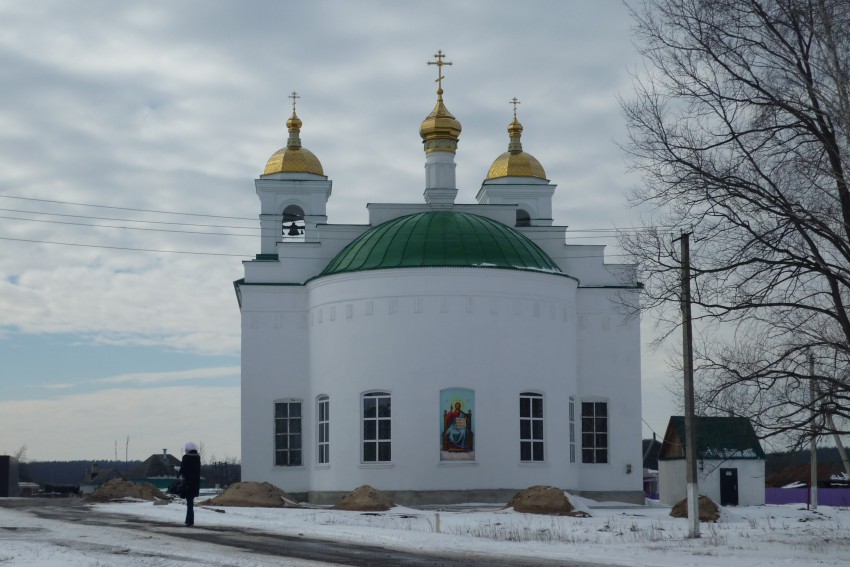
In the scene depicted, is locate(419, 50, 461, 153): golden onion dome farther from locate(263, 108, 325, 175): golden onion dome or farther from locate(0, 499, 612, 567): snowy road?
locate(0, 499, 612, 567): snowy road

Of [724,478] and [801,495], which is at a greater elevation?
[724,478]

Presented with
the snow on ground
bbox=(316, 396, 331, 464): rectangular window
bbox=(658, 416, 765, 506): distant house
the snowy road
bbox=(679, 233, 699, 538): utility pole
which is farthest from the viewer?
bbox=(658, 416, 765, 506): distant house

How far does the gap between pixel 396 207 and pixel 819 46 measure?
23796 millimetres

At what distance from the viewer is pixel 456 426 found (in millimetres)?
33594

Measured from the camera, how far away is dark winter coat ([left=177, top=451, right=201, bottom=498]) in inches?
837

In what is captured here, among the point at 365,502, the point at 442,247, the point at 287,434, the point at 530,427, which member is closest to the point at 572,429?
the point at 530,427

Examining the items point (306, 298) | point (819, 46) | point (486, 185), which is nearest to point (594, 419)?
point (306, 298)

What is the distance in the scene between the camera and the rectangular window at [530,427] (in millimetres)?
34250

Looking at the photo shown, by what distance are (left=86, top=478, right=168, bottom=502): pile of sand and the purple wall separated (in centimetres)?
2715

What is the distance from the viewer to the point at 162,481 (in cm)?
7656

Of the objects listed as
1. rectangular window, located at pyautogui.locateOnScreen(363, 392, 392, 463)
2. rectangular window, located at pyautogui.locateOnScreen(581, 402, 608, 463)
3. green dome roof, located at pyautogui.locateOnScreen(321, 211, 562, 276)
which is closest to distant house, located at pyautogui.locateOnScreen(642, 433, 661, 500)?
rectangular window, located at pyautogui.locateOnScreen(581, 402, 608, 463)

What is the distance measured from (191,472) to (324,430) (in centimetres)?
1441

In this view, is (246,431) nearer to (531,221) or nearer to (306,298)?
(306,298)

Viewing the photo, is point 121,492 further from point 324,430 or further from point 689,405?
point 689,405
